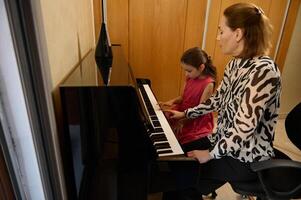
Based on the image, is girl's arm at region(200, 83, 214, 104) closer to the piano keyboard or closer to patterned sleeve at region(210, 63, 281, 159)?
the piano keyboard

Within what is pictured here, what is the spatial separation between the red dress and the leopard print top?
1.05 ft

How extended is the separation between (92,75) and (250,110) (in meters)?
0.70

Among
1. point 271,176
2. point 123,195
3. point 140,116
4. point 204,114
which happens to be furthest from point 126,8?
point 271,176

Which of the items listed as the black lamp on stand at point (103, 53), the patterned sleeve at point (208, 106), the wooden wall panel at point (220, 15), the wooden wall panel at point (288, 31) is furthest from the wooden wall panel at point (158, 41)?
the wooden wall panel at point (288, 31)

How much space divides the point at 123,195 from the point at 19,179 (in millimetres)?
512

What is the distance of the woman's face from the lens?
0.97 metres

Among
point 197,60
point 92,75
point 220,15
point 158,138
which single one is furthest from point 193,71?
point 220,15

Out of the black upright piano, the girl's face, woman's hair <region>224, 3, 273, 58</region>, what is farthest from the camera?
the girl's face

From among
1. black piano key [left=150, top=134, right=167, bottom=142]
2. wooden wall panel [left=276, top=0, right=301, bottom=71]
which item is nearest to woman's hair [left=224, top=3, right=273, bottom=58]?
black piano key [left=150, top=134, right=167, bottom=142]

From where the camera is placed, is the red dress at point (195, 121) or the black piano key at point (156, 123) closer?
the black piano key at point (156, 123)

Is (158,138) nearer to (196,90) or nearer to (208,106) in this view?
(208,106)

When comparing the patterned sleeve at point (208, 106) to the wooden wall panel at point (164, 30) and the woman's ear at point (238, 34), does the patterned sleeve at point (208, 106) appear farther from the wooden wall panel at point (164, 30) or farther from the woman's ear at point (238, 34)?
the wooden wall panel at point (164, 30)

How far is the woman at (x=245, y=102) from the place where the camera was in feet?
2.87

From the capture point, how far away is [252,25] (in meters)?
0.94
